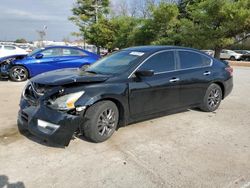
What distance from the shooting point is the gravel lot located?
3.41 meters

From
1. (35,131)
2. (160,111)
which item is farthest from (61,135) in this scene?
(160,111)

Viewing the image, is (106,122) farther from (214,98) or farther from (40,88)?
(214,98)

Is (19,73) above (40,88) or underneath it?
underneath

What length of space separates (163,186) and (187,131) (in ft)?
6.72

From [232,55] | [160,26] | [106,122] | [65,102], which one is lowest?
[106,122]

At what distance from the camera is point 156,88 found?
510 centimetres

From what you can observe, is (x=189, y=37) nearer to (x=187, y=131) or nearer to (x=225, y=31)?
(x=225, y=31)

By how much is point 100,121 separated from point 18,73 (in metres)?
7.59

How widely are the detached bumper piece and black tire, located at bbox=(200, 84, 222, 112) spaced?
10.6 ft

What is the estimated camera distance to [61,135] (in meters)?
3.97

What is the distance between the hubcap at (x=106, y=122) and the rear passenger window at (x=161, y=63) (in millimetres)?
1019

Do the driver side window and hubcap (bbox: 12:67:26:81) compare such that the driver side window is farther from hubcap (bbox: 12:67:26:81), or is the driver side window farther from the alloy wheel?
the alloy wheel

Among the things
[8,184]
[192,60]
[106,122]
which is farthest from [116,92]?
[192,60]

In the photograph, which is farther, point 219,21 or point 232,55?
point 232,55
